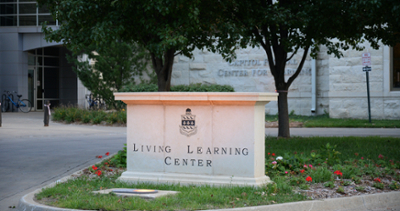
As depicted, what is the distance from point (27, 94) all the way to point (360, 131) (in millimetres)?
19595

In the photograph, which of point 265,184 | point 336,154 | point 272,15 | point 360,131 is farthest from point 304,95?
point 265,184

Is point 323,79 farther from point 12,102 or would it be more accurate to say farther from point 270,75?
point 12,102

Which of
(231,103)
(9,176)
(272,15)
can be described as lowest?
(9,176)

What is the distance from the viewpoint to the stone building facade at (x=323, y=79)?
19.4 m

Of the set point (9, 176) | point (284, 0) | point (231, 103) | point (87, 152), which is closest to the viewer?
point (231, 103)

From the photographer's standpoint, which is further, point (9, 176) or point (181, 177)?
point (9, 176)

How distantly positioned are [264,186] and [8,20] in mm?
24199

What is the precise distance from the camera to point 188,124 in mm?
6672

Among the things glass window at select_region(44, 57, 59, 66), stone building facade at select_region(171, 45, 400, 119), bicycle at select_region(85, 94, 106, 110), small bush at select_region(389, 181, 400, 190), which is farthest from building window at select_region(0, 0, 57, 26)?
small bush at select_region(389, 181, 400, 190)

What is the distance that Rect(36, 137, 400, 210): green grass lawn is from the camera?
548cm

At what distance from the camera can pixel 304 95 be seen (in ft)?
69.3

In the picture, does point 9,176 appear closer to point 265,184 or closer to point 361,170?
point 265,184

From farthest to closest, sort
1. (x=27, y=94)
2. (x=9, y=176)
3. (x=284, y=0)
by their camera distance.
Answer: (x=27, y=94)
(x=284, y=0)
(x=9, y=176)

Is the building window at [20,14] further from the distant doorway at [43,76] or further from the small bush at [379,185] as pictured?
the small bush at [379,185]
